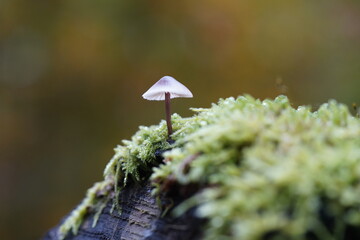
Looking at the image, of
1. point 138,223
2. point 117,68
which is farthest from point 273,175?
point 117,68

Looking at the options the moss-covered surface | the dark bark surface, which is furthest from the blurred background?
the moss-covered surface

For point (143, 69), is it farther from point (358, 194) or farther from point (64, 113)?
point (358, 194)

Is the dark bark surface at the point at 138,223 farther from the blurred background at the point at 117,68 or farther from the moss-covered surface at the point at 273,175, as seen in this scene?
the blurred background at the point at 117,68

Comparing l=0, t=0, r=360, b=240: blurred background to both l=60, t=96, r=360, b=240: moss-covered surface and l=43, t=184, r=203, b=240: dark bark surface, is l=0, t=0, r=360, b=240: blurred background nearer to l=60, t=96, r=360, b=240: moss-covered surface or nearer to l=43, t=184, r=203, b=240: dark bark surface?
l=43, t=184, r=203, b=240: dark bark surface

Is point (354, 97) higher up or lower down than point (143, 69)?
lower down

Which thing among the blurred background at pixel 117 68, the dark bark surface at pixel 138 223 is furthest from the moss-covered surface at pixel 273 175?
the blurred background at pixel 117 68

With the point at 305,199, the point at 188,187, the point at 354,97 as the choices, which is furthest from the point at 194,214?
the point at 354,97

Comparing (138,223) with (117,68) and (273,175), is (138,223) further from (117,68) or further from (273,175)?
(117,68)
